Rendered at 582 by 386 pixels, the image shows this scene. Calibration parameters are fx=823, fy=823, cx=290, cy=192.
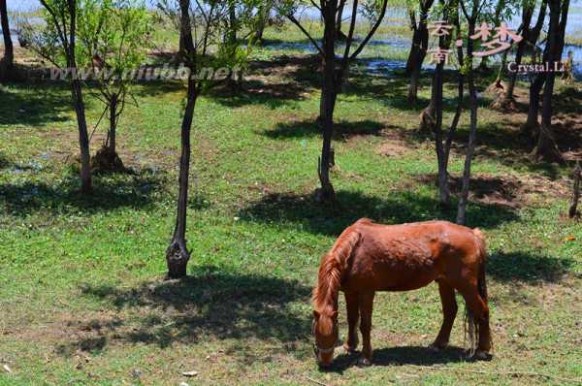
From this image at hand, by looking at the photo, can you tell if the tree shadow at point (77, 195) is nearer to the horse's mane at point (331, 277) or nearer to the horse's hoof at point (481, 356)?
the horse's mane at point (331, 277)

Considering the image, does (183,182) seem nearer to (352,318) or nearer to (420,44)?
(352,318)

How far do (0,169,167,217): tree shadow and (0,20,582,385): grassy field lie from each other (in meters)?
0.06

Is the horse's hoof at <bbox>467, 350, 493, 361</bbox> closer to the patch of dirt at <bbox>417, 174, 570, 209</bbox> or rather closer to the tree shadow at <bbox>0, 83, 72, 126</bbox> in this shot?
the patch of dirt at <bbox>417, 174, 570, 209</bbox>

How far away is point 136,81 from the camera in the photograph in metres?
30.2

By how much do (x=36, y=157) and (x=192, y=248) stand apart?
292 inches

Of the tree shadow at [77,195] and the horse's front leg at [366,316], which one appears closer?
the horse's front leg at [366,316]

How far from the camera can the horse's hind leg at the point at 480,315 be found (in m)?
10.6

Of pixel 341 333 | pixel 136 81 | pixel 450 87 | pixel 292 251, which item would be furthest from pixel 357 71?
pixel 341 333

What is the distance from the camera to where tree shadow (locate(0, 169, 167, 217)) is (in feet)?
56.6

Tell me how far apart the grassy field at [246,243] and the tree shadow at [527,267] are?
0.17 feet

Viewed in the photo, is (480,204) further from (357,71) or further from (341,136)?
(357,71)

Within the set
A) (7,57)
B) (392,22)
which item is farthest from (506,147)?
(392,22)

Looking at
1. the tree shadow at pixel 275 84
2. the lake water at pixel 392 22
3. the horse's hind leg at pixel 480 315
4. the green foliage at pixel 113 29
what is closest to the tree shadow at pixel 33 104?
the green foliage at pixel 113 29

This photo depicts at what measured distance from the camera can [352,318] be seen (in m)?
10.8
